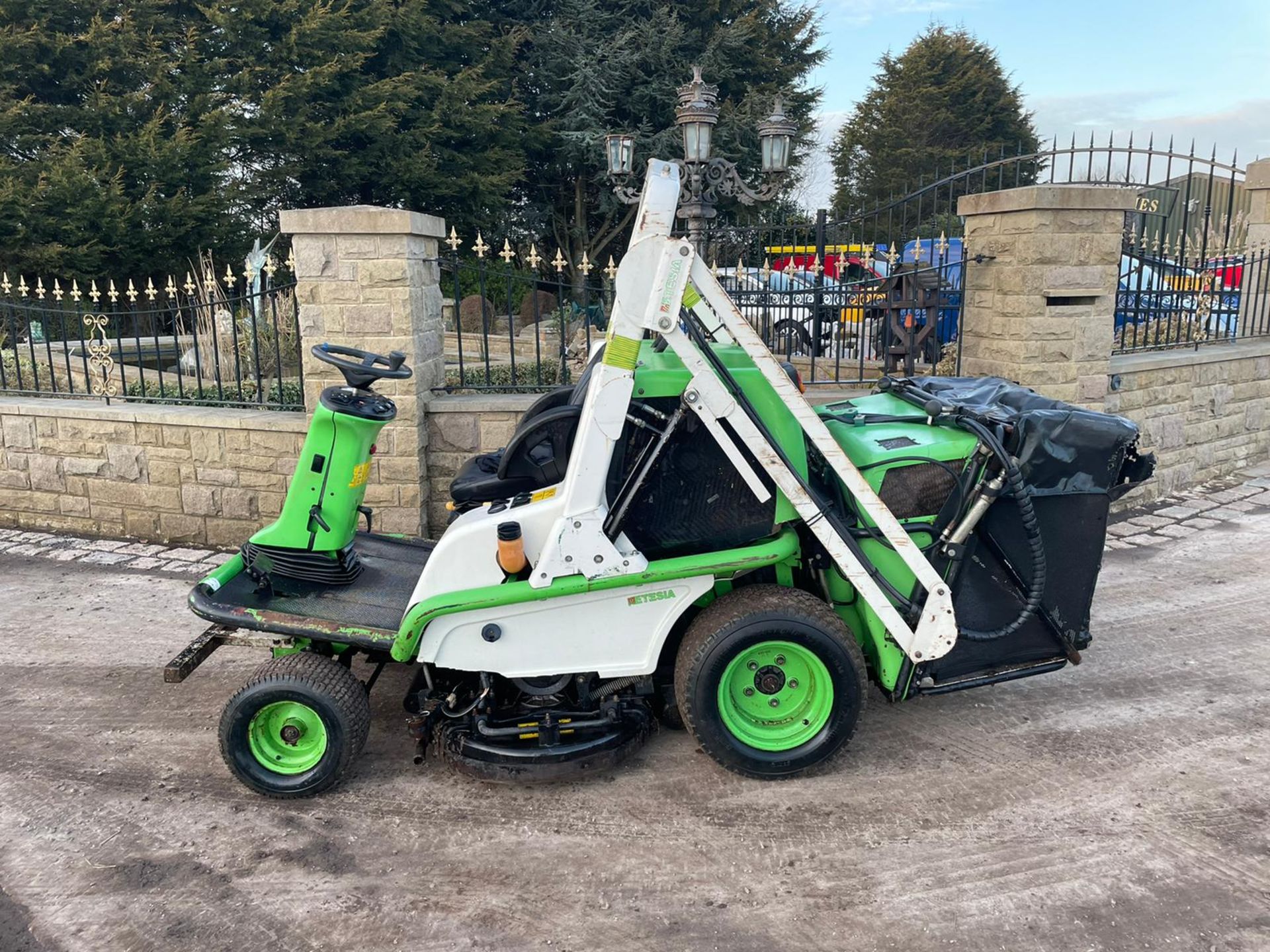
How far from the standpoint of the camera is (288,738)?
3436 millimetres

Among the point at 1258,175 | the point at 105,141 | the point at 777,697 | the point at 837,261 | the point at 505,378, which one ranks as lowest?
the point at 777,697

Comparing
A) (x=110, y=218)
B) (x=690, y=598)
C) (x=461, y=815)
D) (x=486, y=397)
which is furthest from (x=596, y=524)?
(x=110, y=218)

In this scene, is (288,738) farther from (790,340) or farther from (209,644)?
(790,340)

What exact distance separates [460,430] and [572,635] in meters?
2.88

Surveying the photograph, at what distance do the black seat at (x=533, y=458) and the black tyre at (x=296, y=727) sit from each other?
868 mm

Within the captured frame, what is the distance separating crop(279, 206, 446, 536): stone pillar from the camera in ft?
17.9

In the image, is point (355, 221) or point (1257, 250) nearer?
point (355, 221)

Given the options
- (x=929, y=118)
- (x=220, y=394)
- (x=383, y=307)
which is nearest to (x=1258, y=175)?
(x=383, y=307)

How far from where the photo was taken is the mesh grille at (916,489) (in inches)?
131

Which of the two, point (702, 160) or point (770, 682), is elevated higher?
point (702, 160)

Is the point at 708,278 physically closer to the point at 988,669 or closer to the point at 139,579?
the point at 988,669

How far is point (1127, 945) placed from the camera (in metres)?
2.57

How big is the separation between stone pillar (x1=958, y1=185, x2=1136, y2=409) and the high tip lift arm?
12.0ft

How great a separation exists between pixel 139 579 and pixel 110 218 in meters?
11.7
